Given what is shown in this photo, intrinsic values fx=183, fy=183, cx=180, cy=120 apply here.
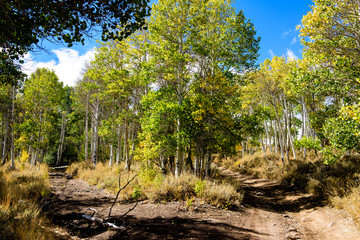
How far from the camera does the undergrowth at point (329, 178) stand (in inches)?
265

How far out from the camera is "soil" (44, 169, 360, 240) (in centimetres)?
510

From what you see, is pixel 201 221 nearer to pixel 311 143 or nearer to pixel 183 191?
pixel 183 191

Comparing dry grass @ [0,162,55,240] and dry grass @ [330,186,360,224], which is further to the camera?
dry grass @ [330,186,360,224]

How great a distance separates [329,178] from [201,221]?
7.71 m

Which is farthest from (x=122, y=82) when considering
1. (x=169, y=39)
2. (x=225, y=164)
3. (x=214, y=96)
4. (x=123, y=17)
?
(x=225, y=164)

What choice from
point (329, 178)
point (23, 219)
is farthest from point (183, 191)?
point (329, 178)

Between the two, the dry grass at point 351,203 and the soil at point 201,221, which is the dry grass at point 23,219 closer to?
the soil at point 201,221

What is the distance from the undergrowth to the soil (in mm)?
519

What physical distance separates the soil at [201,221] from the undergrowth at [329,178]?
0.52m

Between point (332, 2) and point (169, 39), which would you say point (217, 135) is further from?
point (332, 2)

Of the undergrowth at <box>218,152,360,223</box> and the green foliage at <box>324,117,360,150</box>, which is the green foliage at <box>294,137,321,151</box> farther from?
the green foliage at <box>324,117,360,150</box>

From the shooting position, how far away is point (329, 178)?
935cm

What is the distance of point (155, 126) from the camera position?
8891 mm

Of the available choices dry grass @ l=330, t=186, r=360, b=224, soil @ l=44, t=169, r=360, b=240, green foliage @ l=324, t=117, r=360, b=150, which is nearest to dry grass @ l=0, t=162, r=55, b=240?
soil @ l=44, t=169, r=360, b=240
